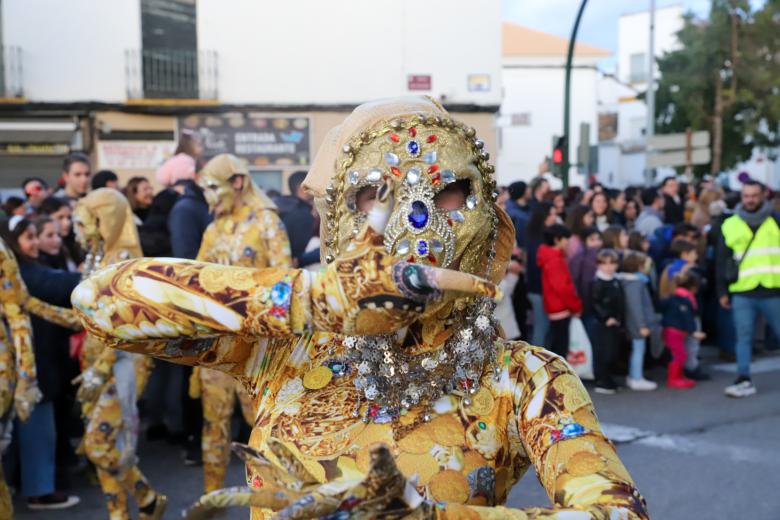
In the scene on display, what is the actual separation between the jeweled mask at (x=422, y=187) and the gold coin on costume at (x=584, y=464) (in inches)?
15.2

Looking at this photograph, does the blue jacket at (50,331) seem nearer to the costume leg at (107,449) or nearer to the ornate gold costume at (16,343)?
the ornate gold costume at (16,343)

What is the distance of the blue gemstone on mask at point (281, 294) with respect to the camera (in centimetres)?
130

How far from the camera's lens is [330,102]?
19078 mm

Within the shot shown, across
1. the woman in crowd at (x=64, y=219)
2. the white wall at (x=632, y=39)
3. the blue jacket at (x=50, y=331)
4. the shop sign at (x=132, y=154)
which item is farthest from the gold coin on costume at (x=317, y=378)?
the white wall at (x=632, y=39)

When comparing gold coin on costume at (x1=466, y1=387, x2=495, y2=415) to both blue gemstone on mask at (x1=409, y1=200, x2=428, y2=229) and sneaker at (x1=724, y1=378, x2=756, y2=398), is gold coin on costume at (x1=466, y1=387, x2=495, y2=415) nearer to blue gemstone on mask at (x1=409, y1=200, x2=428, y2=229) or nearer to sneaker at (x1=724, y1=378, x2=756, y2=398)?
blue gemstone on mask at (x1=409, y1=200, x2=428, y2=229)

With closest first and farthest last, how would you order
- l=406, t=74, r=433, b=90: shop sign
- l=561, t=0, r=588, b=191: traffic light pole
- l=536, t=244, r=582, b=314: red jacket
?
l=536, t=244, r=582, b=314: red jacket → l=561, t=0, r=588, b=191: traffic light pole → l=406, t=74, r=433, b=90: shop sign

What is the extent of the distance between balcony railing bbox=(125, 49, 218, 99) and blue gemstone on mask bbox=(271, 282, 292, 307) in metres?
18.1

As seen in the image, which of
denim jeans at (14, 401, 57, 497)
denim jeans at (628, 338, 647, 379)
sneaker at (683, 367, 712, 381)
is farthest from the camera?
sneaker at (683, 367, 712, 381)

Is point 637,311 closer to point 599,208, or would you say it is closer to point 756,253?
point 756,253

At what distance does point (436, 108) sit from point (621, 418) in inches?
238

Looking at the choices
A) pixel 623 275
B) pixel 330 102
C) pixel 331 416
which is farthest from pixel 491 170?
pixel 330 102

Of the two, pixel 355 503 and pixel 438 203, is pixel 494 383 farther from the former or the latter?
pixel 355 503

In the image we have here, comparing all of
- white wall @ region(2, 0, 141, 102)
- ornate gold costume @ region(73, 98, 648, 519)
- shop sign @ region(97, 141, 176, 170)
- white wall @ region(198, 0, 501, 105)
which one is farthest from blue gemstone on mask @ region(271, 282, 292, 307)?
white wall @ region(2, 0, 141, 102)

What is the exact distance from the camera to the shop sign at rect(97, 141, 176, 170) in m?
18.2
